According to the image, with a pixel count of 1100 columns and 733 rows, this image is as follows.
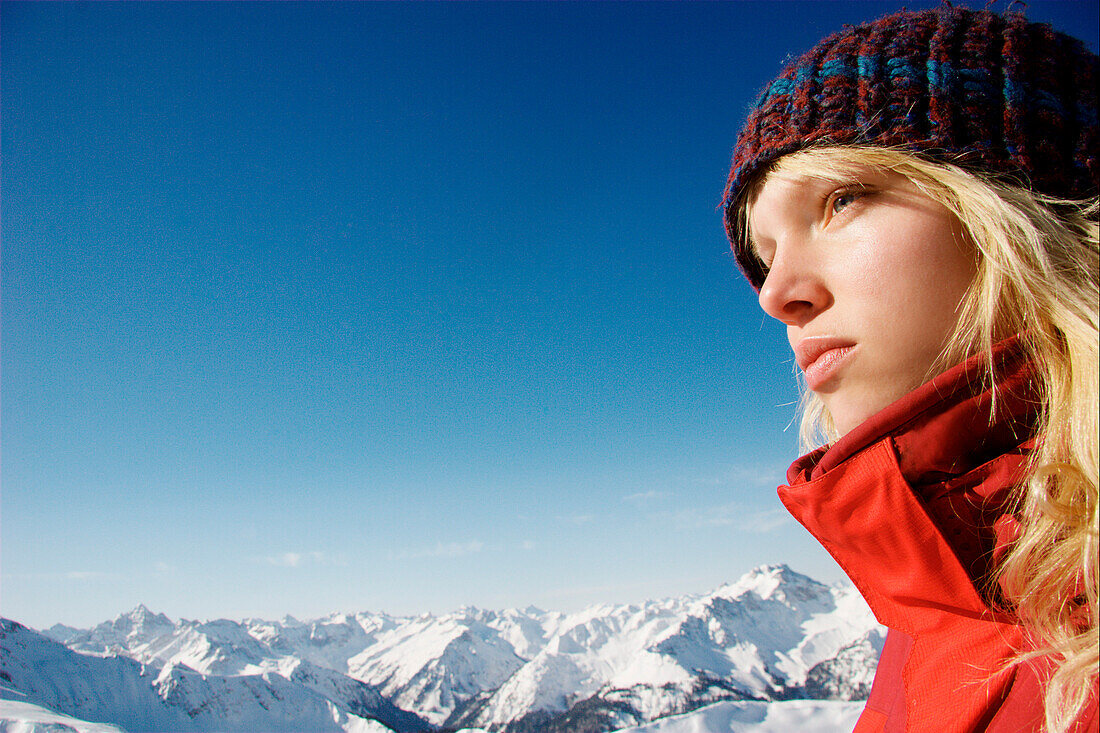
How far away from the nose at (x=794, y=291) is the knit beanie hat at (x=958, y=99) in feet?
0.92

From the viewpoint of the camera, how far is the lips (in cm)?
103

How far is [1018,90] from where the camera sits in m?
1.09

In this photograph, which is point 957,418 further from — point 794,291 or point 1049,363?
point 794,291

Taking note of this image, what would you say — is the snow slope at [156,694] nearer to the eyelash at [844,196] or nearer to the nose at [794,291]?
the nose at [794,291]

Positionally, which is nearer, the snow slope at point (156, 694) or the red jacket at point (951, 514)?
the red jacket at point (951, 514)

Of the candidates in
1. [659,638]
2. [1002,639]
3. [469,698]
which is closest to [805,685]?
[659,638]

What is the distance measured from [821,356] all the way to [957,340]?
8.5 inches

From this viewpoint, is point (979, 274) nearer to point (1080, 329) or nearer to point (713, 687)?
point (1080, 329)

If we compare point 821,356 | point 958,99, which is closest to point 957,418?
point 821,356

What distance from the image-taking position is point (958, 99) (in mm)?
1110

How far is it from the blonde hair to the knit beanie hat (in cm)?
5

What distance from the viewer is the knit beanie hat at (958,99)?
1.05 metres

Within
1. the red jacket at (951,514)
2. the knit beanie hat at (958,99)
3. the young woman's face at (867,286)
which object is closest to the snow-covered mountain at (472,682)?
the red jacket at (951,514)

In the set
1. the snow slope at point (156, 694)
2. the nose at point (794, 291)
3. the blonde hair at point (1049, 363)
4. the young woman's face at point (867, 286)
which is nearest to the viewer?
the blonde hair at point (1049, 363)
